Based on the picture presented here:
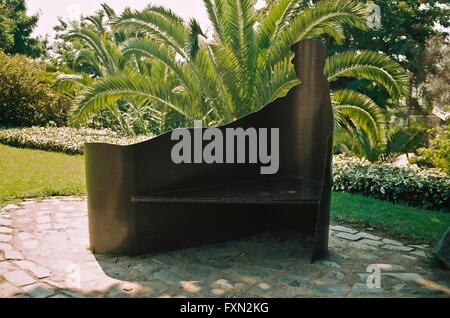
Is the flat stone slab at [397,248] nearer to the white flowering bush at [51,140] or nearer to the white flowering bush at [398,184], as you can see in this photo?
the white flowering bush at [398,184]

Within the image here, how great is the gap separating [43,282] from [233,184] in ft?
5.66

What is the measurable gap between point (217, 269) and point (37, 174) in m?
4.94

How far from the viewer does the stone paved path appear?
2469 mm

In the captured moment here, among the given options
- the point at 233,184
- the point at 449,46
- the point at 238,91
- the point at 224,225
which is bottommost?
the point at 224,225

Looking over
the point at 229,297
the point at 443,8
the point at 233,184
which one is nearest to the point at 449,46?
the point at 443,8

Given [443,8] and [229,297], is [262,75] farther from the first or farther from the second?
[443,8]

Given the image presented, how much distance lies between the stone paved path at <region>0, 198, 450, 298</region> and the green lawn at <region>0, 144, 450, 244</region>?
589 mm

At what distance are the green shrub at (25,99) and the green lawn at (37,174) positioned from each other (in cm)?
406

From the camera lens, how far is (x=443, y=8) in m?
14.9

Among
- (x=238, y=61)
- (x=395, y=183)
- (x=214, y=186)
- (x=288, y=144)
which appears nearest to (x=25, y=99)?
(x=238, y=61)

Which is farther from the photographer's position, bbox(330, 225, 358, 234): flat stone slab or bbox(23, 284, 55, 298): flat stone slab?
bbox(330, 225, 358, 234): flat stone slab

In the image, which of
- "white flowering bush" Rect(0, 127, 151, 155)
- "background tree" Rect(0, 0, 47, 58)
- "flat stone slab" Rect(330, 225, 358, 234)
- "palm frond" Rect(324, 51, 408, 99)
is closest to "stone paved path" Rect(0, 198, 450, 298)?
"flat stone slab" Rect(330, 225, 358, 234)

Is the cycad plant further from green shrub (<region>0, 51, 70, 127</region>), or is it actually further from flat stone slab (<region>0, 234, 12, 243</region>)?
green shrub (<region>0, 51, 70, 127</region>)

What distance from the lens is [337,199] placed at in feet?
18.5
